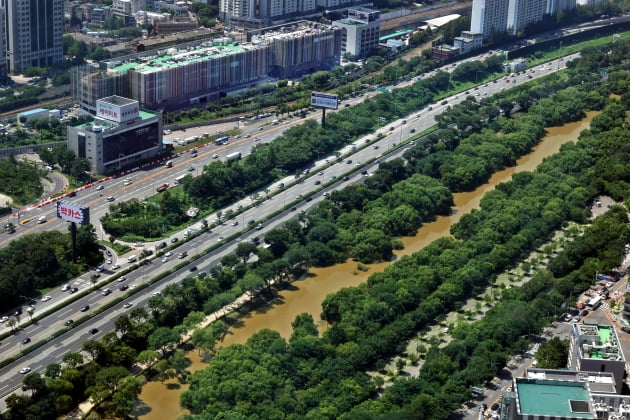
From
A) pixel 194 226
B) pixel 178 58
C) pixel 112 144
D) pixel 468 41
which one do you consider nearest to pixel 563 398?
pixel 194 226

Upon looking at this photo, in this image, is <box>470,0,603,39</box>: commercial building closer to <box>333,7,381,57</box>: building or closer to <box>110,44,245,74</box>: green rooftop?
<box>333,7,381,57</box>: building

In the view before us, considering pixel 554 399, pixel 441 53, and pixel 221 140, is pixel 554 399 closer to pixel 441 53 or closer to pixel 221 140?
pixel 221 140

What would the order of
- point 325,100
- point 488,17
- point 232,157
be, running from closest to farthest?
point 232,157 < point 325,100 < point 488,17

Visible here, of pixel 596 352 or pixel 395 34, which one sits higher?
pixel 395 34

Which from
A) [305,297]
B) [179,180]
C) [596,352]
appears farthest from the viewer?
[179,180]

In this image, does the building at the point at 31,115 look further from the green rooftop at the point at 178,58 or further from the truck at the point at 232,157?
the truck at the point at 232,157

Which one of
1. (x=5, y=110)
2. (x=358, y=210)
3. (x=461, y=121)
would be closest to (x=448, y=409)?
(x=358, y=210)
